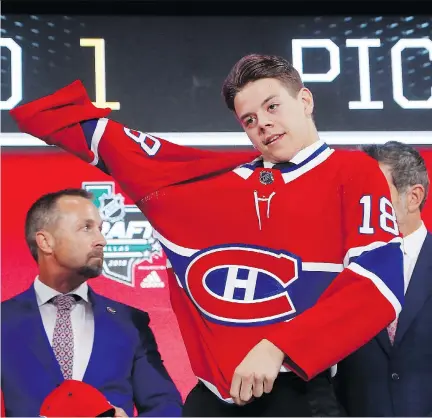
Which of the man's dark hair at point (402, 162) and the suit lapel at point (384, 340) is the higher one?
the man's dark hair at point (402, 162)

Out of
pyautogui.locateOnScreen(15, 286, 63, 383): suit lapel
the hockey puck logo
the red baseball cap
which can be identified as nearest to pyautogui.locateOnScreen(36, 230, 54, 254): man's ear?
pyautogui.locateOnScreen(15, 286, 63, 383): suit lapel

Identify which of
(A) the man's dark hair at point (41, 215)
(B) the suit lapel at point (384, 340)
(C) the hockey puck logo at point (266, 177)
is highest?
(C) the hockey puck logo at point (266, 177)

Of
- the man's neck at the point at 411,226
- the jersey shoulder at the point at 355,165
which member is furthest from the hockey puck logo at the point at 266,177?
the man's neck at the point at 411,226

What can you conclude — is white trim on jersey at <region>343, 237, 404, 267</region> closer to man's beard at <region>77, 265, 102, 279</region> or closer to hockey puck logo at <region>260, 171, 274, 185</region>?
hockey puck logo at <region>260, 171, 274, 185</region>

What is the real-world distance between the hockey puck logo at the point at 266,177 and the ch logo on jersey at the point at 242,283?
0.17 meters

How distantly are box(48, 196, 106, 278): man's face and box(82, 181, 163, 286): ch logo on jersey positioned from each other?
24 mm

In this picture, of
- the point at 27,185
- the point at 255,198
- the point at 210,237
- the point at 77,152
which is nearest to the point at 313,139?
the point at 255,198

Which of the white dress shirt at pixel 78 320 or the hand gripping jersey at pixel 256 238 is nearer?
the hand gripping jersey at pixel 256 238

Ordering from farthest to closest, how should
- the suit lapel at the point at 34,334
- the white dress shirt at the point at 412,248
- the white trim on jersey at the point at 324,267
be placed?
the white dress shirt at the point at 412,248, the suit lapel at the point at 34,334, the white trim on jersey at the point at 324,267

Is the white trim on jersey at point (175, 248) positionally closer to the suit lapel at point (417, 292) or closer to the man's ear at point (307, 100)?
the man's ear at point (307, 100)

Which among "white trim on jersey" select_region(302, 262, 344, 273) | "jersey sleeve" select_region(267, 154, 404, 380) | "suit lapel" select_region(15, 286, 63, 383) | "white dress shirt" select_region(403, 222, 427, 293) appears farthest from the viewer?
"white dress shirt" select_region(403, 222, 427, 293)

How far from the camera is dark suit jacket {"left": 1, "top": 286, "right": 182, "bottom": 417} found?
2.15 metres

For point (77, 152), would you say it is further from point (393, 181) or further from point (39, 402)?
point (393, 181)

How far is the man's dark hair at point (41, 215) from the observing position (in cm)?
229
